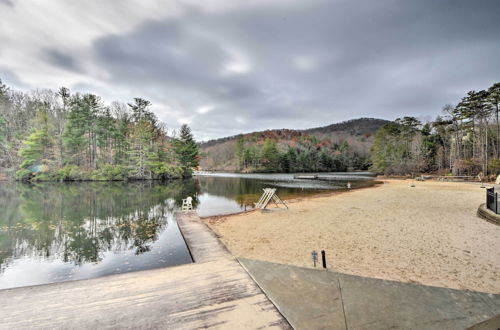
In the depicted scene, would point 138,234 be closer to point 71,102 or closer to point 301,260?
point 301,260

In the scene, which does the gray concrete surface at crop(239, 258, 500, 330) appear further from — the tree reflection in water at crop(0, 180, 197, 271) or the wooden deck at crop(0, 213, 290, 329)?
the tree reflection in water at crop(0, 180, 197, 271)

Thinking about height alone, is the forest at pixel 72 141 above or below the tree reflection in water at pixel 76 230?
above

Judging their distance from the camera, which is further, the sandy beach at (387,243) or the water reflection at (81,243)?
the water reflection at (81,243)

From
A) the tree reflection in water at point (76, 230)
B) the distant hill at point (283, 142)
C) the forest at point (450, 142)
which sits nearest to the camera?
the tree reflection in water at point (76, 230)

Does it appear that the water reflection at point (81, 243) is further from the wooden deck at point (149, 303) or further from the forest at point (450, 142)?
the forest at point (450, 142)

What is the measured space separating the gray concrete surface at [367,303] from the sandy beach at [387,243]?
707 mm

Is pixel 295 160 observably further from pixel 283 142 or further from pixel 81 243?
pixel 81 243

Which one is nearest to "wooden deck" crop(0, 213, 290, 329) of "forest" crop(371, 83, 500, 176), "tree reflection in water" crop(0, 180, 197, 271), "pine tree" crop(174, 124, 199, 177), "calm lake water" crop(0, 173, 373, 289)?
"calm lake water" crop(0, 173, 373, 289)

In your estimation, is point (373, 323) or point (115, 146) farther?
point (115, 146)

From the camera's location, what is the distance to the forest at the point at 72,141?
121 feet

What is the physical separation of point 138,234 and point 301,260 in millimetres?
7500

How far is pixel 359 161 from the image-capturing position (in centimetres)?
9669

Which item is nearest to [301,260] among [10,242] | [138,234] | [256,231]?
[256,231]

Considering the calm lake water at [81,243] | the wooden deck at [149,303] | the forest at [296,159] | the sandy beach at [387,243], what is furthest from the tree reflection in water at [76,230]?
the forest at [296,159]
